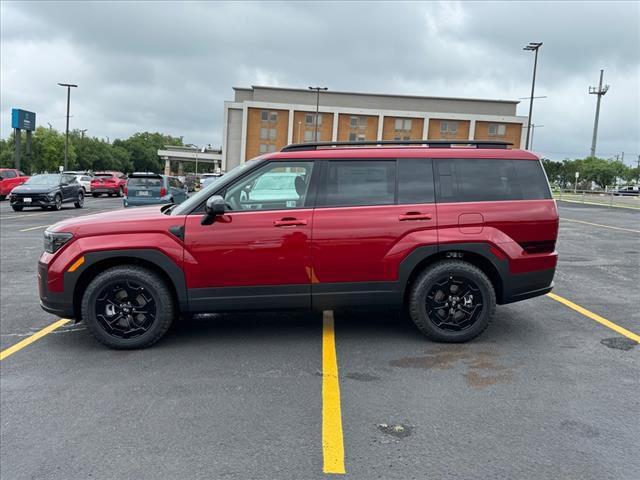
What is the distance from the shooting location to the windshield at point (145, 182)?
1762 centimetres

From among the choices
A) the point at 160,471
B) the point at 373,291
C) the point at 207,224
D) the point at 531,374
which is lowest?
the point at 160,471

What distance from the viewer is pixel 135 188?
694 inches

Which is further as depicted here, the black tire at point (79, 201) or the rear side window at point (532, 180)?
the black tire at point (79, 201)

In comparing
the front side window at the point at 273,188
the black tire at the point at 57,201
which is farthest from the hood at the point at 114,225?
the black tire at the point at 57,201

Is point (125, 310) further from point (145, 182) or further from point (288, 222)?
point (145, 182)

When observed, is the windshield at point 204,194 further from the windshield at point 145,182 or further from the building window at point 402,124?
the building window at point 402,124

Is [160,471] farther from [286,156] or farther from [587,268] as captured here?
[587,268]

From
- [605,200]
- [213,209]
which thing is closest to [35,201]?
[213,209]

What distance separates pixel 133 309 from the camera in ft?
15.8

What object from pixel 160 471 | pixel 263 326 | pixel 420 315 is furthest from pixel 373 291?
pixel 160 471

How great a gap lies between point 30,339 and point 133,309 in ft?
4.36

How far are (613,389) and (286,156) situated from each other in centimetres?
333

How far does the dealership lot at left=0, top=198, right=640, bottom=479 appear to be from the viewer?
9.75ft

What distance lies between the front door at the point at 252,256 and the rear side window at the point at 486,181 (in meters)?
1.32
